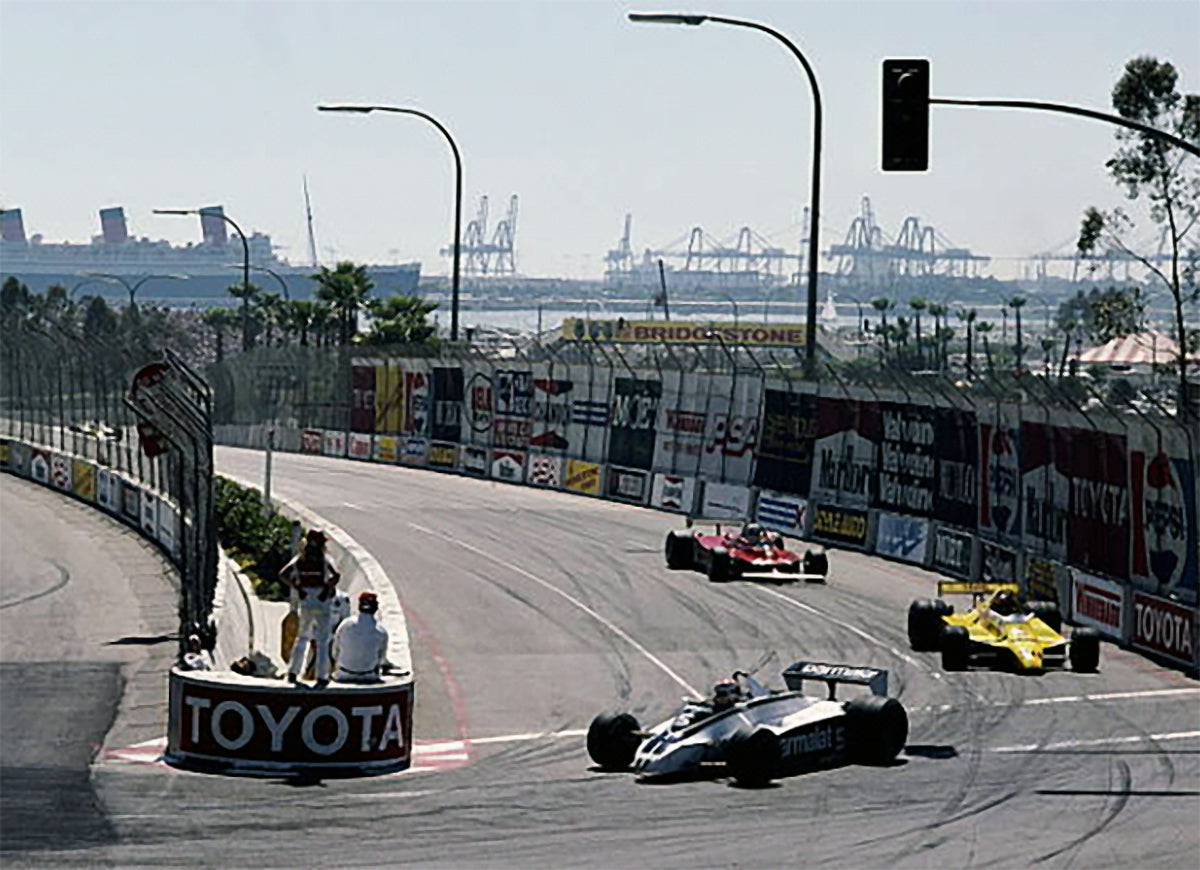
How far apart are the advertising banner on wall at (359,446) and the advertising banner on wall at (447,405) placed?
204 inches

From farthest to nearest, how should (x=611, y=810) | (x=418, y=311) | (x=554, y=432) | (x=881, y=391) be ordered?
(x=418, y=311), (x=554, y=432), (x=881, y=391), (x=611, y=810)

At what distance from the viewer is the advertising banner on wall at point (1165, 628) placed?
1149 inches

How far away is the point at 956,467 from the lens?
135ft

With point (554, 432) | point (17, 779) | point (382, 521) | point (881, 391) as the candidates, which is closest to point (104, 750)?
point (17, 779)

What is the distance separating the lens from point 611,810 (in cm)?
1906

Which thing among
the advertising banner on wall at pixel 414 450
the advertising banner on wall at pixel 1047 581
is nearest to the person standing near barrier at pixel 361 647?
the advertising banner on wall at pixel 1047 581

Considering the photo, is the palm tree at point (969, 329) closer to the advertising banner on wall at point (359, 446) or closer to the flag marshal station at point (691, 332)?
the flag marshal station at point (691, 332)

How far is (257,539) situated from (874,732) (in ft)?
78.5

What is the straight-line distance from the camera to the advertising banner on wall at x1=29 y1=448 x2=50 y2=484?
65188 mm

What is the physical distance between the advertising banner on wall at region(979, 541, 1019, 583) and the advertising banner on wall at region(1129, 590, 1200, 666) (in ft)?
17.8

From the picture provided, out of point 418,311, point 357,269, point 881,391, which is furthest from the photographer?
point 357,269

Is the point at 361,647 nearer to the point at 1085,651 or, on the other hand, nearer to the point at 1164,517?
the point at 1085,651

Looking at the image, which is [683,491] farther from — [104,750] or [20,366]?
[104,750]

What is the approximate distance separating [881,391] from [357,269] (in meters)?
62.8
